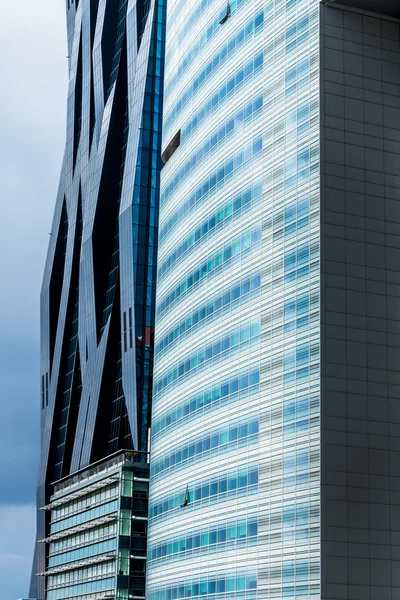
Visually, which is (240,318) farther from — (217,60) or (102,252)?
(102,252)

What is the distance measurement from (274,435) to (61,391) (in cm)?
8092

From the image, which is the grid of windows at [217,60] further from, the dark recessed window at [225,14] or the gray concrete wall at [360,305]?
the gray concrete wall at [360,305]

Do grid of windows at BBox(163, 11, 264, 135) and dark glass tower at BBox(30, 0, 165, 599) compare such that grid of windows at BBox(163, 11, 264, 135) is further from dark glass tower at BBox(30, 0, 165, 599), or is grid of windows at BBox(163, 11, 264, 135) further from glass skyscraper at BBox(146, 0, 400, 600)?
dark glass tower at BBox(30, 0, 165, 599)

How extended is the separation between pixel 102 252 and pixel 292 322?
7114cm

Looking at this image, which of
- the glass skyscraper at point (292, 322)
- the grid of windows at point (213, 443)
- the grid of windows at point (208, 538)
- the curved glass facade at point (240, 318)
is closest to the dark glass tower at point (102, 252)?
the curved glass facade at point (240, 318)

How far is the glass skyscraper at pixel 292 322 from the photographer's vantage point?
213 feet

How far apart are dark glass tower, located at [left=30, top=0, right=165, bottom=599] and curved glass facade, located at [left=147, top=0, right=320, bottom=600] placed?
19989mm

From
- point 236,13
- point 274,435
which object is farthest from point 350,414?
point 236,13

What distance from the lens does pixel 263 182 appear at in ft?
255

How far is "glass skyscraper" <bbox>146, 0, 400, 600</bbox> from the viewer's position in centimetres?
6500

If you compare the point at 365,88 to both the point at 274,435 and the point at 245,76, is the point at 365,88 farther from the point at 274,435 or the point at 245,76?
the point at 274,435

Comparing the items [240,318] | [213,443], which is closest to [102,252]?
[213,443]

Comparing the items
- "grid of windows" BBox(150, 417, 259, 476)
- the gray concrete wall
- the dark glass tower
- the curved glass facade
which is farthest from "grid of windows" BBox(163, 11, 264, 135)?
"grid of windows" BBox(150, 417, 259, 476)

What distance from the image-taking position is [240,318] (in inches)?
3100
